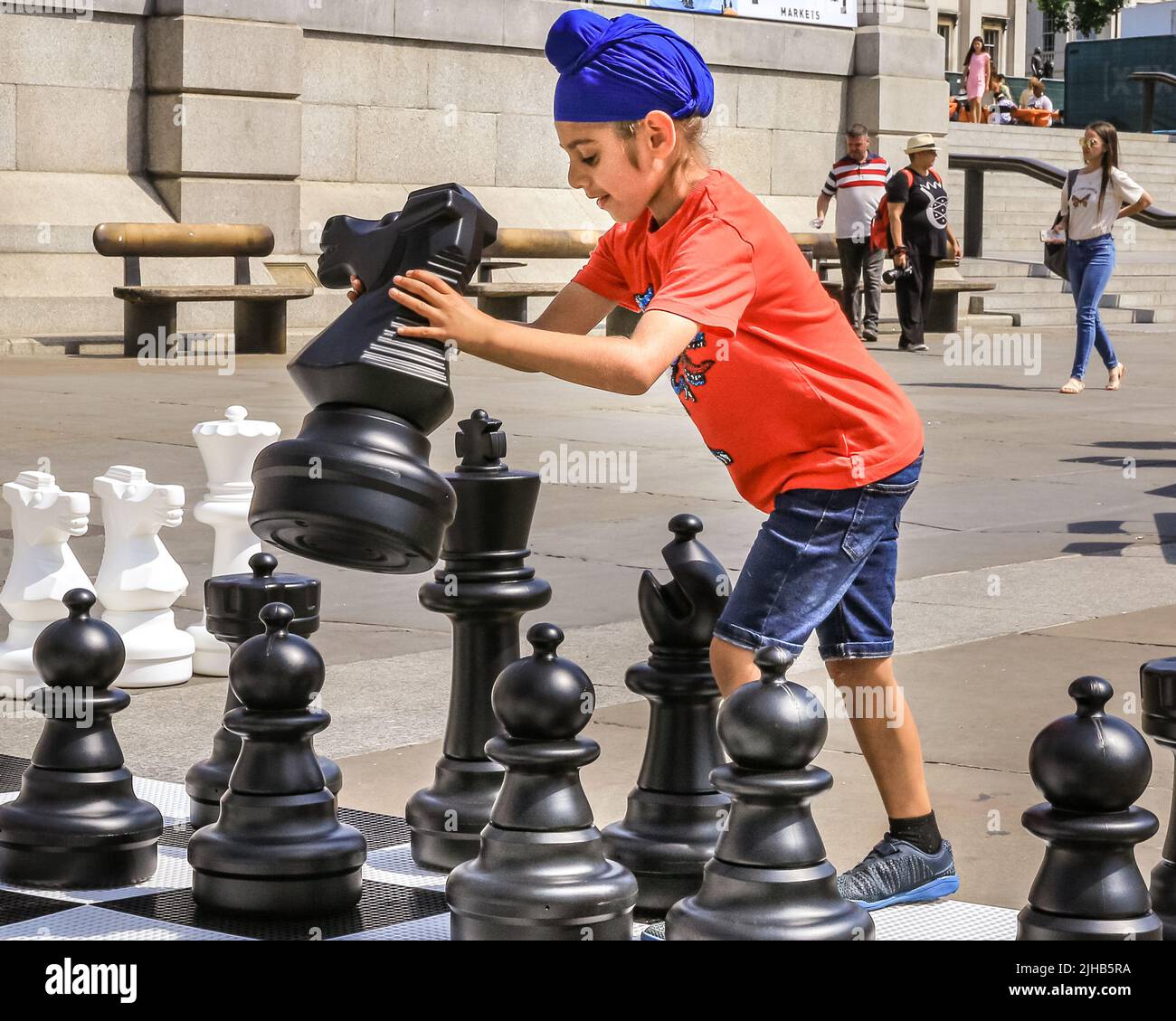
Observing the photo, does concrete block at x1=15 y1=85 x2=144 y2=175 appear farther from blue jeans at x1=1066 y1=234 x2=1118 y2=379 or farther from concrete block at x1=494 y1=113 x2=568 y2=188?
blue jeans at x1=1066 y1=234 x2=1118 y2=379

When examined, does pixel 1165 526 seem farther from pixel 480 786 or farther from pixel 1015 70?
pixel 1015 70

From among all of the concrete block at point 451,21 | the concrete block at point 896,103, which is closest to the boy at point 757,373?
the concrete block at point 451,21

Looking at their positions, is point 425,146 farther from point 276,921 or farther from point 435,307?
point 435,307

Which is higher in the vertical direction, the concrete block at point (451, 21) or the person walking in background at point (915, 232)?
the concrete block at point (451, 21)

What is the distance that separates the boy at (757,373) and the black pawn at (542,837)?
16.1 inches

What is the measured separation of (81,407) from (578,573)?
488 cm

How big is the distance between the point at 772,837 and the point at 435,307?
783 mm

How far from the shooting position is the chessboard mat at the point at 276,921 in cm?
283

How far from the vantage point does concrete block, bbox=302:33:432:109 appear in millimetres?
15773

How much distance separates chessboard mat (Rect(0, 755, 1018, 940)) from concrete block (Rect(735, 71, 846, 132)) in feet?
53.8

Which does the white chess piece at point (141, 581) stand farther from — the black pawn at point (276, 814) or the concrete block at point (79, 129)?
the concrete block at point (79, 129)

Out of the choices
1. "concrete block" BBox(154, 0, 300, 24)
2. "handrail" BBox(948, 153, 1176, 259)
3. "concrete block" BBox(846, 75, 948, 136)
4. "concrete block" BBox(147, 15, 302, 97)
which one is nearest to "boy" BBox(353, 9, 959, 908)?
"concrete block" BBox(147, 15, 302, 97)

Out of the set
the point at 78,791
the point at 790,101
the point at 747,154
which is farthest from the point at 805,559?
the point at 790,101
